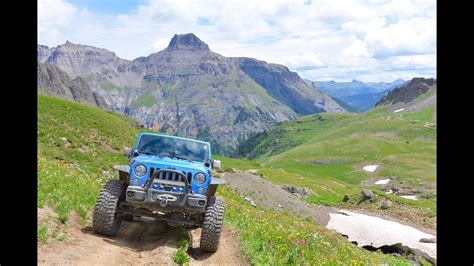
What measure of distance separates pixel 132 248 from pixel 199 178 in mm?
2903

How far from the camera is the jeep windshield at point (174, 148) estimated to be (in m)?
16.0

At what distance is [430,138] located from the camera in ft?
636

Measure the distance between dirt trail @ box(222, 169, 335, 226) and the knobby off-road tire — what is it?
30.8 metres

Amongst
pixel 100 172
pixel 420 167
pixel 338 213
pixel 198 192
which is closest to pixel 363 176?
pixel 420 167

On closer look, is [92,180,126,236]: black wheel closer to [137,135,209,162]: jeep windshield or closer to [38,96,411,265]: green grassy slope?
[38,96,411,265]: green grassy slope

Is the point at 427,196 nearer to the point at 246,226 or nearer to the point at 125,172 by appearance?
the point at 246,226

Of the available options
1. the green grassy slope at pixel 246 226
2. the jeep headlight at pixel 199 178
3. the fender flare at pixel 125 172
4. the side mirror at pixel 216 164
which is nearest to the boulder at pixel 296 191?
the green grassy slope at pixel 246 226

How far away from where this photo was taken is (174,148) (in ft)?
53.2

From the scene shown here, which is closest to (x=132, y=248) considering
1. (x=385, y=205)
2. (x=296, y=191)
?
(x=385, y=205)

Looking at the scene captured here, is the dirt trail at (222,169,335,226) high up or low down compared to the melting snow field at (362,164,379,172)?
up

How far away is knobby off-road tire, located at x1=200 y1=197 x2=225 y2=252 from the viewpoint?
1388 cm

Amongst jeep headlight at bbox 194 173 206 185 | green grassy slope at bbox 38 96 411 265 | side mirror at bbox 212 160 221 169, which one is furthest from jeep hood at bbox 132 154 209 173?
green grassy slope at bbox 38 96 411 265
